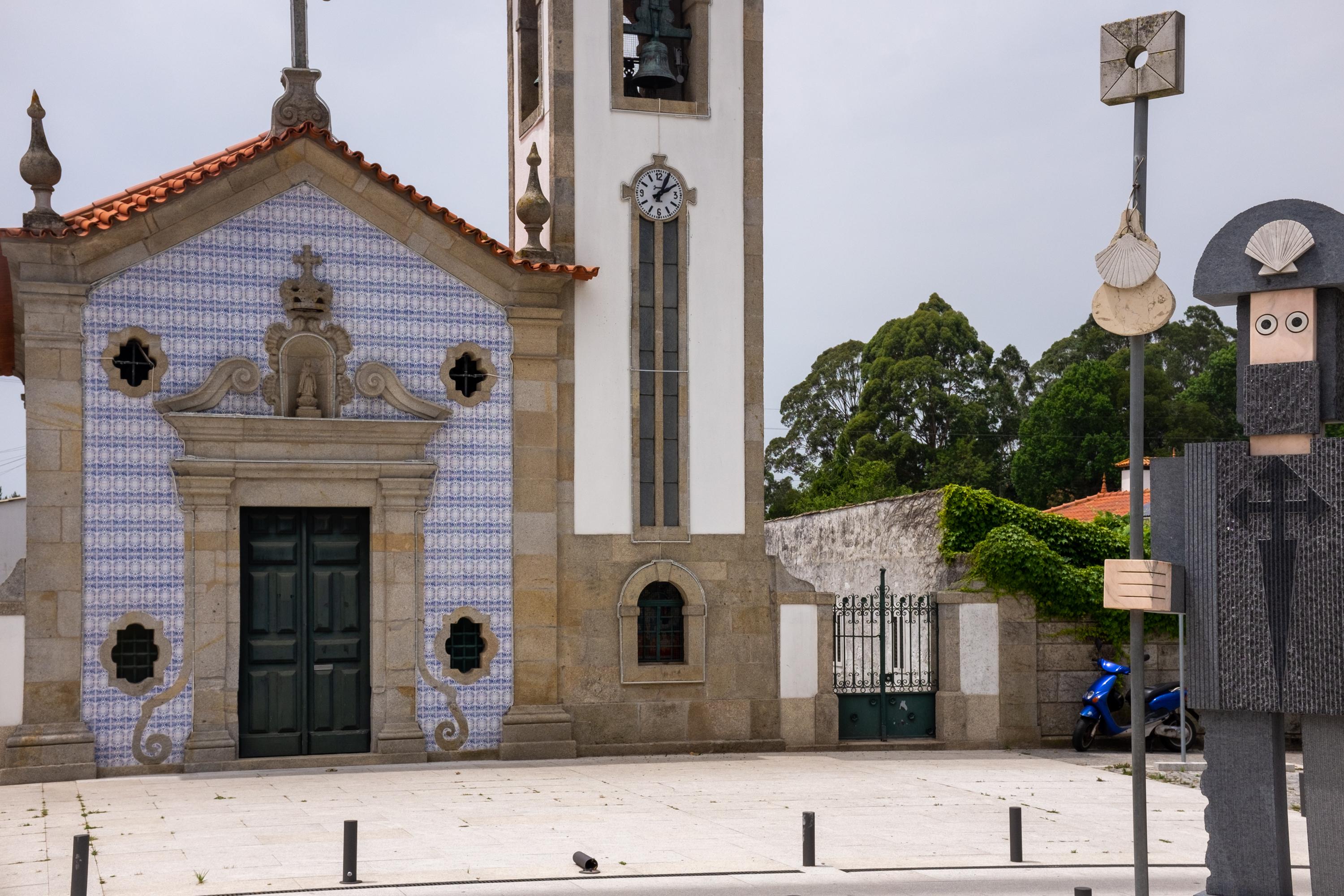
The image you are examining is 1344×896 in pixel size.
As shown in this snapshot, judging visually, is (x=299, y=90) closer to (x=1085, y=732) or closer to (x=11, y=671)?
(x=11, y=671)

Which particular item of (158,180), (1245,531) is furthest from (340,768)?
(1245,531)

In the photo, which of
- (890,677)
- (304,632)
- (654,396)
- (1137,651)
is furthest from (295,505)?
(1137,651)

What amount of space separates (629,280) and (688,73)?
2701 mm

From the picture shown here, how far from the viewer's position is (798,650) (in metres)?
17.0

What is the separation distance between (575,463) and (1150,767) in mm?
7151

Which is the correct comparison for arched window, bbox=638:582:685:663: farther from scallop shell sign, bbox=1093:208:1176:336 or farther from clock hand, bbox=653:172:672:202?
scallop shell sign, bbox=1093:208:1176:336

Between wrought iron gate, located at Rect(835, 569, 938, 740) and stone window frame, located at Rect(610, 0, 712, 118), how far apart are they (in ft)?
19.4

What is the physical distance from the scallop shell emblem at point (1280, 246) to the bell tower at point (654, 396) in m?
8.64

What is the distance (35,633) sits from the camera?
14.3m

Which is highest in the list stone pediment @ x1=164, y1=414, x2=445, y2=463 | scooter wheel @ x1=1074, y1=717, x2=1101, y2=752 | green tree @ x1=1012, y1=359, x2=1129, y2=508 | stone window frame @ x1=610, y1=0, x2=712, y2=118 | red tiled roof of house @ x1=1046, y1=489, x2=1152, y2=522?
stone window frame @ x1=610, y1=0, x2=712, y2=118

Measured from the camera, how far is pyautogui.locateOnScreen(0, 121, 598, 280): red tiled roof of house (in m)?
14.7

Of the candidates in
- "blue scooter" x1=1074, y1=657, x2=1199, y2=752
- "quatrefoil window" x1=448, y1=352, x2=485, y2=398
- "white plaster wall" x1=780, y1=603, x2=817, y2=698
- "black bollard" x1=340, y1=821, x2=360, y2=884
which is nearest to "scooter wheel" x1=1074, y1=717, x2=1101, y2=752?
"blue scooter" x1=1074, y1=657, x2=1199, y2=752

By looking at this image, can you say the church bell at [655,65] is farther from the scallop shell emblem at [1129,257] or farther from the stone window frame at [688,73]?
the scallop shell emblem at [1129,257]

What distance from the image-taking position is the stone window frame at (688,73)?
1689cm
